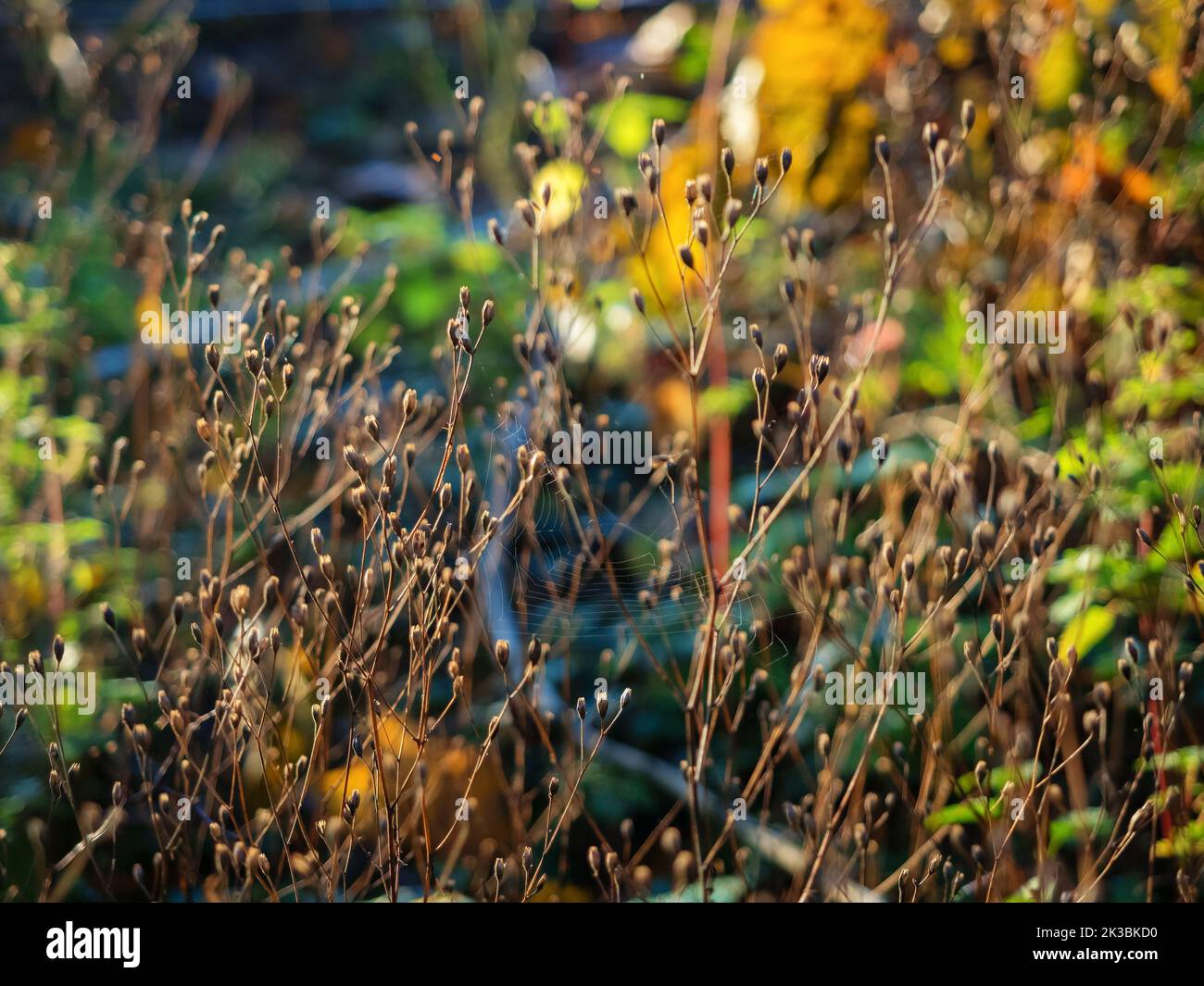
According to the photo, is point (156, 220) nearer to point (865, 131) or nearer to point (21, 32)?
point (21, 32)

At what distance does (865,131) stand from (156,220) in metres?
1.71

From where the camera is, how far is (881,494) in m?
2.29

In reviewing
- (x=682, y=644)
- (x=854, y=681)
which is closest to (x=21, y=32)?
(x=682, y=644)

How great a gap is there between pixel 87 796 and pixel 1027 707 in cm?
184

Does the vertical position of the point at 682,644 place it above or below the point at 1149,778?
above

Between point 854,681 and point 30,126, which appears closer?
point 854,681


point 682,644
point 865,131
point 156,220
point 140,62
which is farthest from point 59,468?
point 865,131

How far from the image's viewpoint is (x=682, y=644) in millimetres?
2021

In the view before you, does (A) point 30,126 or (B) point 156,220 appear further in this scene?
(A) point 30,126

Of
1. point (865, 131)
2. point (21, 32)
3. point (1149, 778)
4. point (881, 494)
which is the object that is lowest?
point (1149, 778)
